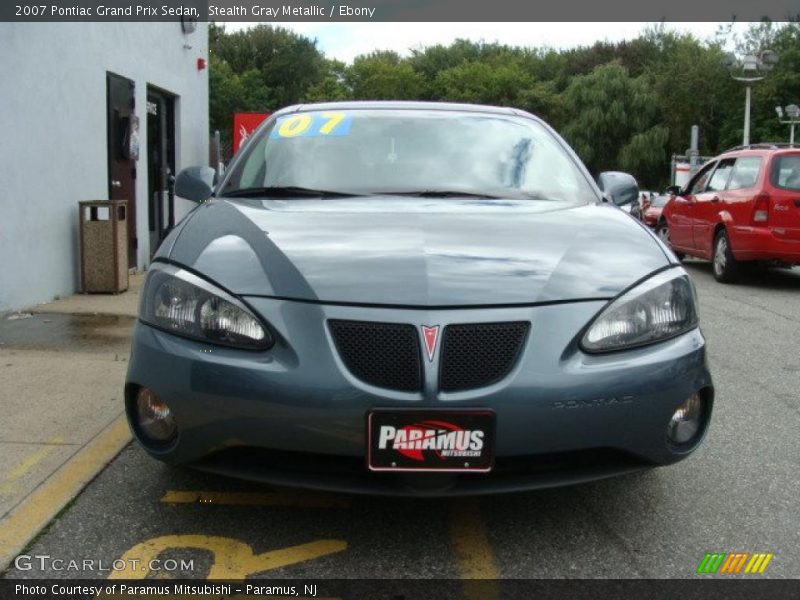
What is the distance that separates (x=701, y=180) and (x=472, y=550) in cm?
1006

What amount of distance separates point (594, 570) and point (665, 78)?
57950 millimetres

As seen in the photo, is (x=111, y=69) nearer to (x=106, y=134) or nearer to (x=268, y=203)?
(x=106, y=134)

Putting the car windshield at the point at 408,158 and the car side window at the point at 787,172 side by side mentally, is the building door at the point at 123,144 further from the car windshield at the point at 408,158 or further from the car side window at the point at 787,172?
the car side window at the point at 787,172

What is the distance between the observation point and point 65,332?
6281 millimetres

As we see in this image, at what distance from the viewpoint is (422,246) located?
2906 mm

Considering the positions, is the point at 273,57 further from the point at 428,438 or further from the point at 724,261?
the point at 428,438

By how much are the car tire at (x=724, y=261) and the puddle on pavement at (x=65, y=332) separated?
6.98 meters

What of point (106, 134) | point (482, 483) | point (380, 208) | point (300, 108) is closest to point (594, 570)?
point (482, 483)

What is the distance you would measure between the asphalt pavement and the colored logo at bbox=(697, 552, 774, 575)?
0.11 feet

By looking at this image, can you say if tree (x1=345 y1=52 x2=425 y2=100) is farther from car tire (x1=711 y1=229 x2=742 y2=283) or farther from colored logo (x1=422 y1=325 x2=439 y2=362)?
colored logo (x1=422 y1=325 x2=439 y2=362)

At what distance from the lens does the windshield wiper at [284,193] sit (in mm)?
3695

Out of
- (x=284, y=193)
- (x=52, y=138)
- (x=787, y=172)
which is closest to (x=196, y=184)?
(x=284, y=193)

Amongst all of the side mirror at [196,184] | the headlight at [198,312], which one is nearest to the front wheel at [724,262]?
the side mirror at [196,184]

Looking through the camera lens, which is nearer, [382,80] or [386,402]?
[386,402]
